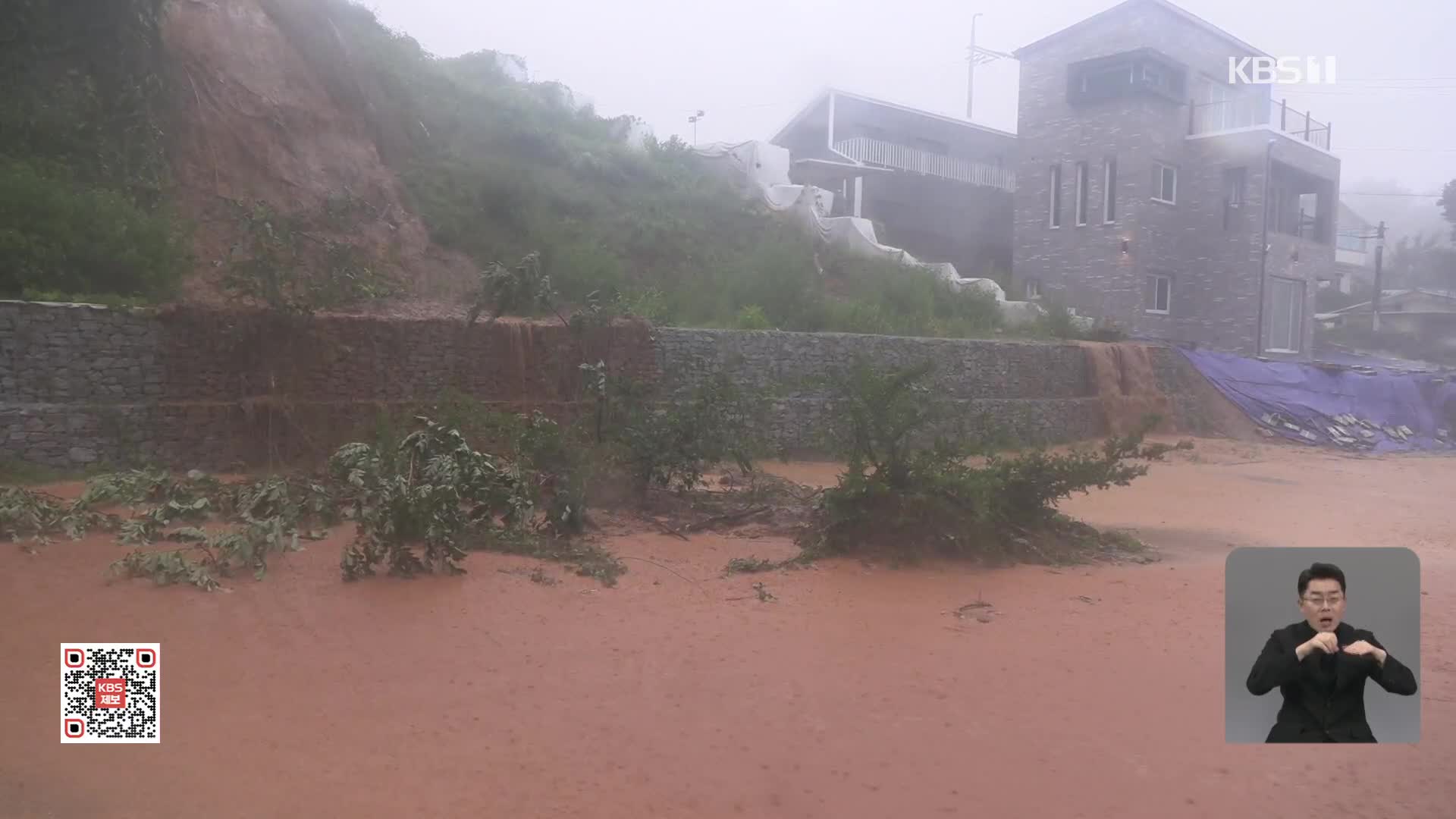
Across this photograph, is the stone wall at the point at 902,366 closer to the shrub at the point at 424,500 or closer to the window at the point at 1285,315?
the shrub at the point at 424,500

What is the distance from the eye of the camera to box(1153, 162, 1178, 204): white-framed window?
983 inches

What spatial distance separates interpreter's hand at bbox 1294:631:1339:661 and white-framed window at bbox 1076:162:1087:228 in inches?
989

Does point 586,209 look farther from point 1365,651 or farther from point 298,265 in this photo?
point 1365,651

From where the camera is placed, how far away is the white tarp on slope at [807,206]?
2473 cm

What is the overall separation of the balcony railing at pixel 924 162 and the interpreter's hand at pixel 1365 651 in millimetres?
28450

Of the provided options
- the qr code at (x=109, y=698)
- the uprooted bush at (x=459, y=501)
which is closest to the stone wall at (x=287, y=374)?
the uprooted bush at (x=459, y=501)

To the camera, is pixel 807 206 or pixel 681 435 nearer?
pixel 681 435

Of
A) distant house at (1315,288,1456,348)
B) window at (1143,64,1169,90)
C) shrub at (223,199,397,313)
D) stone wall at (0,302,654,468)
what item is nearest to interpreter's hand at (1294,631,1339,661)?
stone wall at (0,302,654,468)

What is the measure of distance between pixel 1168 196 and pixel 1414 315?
22.3 feet

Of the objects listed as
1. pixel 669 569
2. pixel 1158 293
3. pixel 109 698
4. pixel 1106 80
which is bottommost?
pixel 669 569

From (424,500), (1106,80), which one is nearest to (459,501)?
(424,500)

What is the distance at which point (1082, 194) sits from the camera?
85.7ft

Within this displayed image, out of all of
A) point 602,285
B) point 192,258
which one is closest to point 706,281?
point 602,285

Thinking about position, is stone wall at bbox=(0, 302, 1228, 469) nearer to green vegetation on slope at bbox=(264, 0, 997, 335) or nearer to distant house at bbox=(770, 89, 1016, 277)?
green vegetation on slope at bbox=(264, 0, 997, 335)
